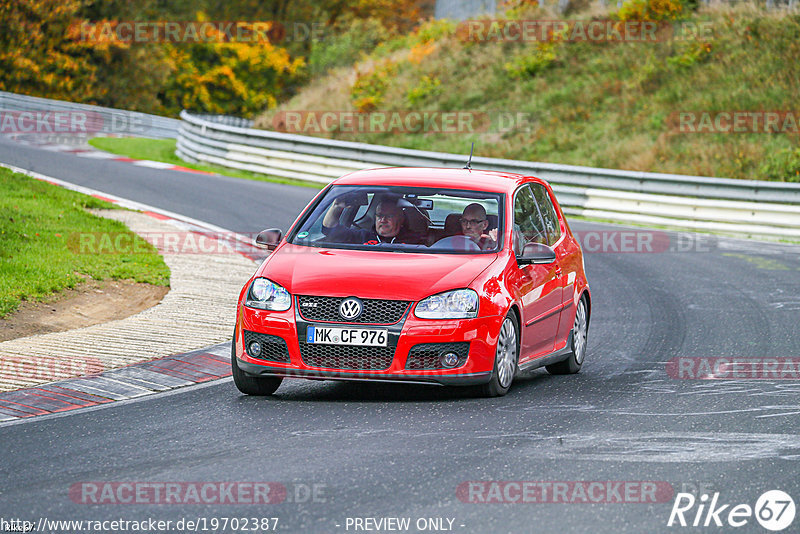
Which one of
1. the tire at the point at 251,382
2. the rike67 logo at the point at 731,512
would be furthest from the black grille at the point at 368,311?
the rike67 logo at the point at 731,512

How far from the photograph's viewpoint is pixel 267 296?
8.27 m

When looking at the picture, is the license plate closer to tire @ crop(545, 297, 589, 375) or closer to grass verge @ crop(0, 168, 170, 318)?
tire @ crop(545, 297, 589, 375)

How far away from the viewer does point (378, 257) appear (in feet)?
28.3

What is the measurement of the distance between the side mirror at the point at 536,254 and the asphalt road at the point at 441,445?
1019 mm

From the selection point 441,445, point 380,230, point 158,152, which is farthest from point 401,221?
point 158,152

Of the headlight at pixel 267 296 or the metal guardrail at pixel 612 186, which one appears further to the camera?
the metal guardrail at pixel 612 186

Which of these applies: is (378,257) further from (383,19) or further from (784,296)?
(383,19)

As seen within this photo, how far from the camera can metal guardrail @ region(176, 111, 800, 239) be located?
71.6ft

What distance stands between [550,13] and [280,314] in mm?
32525

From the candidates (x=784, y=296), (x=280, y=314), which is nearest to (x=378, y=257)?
(x=280, y=314)

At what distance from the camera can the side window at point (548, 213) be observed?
10.0 meters

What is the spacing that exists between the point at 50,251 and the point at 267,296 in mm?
6420

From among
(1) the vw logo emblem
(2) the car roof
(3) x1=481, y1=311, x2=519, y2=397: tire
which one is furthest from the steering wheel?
(1) the vw logo emblem

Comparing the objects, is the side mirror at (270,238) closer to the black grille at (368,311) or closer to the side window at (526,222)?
the black grille at (368,311)
